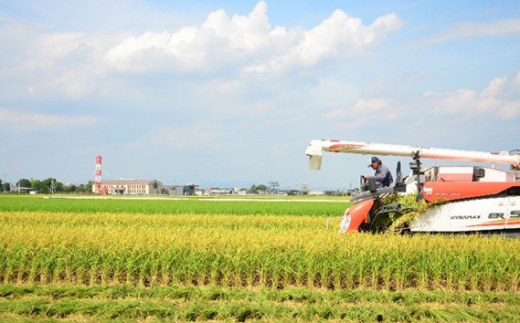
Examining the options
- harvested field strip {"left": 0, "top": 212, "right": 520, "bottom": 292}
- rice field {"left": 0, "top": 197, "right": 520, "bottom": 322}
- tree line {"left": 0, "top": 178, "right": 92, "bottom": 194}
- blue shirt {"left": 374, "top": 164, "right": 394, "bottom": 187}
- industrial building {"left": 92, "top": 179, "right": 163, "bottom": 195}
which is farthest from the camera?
industrial building {"left": 92, "top": 179, "right": 163, "bottom": 195}

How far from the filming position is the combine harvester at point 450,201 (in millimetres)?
10938

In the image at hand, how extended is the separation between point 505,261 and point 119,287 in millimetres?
6318

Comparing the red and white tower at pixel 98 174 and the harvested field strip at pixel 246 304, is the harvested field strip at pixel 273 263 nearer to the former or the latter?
the harvested field strip at pixel 246 304

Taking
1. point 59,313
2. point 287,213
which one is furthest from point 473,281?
point 287,213

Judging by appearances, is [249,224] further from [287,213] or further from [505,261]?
[505,261]

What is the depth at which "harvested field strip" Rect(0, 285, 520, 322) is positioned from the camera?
23.3 feet

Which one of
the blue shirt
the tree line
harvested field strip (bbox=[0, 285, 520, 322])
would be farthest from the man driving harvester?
the tree line

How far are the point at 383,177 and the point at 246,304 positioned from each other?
603 centimetres

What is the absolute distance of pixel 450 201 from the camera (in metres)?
11.2

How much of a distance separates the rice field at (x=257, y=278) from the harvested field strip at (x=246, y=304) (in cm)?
2

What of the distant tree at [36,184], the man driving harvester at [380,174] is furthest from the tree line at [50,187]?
the man driving harvester at [380,174]

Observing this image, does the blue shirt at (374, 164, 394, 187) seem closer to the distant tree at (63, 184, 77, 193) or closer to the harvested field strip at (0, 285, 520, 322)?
the harvested field strip at (0, 285, 520, 322)

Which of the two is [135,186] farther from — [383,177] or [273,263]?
[273,263]

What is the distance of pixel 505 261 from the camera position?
8961mm
